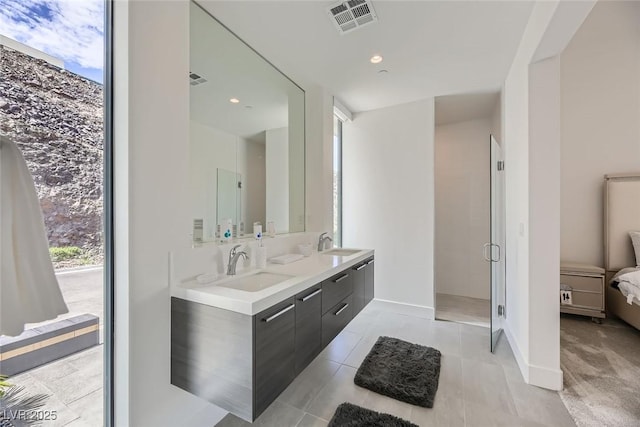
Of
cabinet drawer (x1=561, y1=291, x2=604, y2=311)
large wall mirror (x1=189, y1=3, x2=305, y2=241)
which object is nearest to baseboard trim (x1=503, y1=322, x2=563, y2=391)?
cabinet drawer (x1=561, y1=291, x2=604, y2=311)

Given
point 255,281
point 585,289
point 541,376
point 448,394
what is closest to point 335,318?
point 255,281

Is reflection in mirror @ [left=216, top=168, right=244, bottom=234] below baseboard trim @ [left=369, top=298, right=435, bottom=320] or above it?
above

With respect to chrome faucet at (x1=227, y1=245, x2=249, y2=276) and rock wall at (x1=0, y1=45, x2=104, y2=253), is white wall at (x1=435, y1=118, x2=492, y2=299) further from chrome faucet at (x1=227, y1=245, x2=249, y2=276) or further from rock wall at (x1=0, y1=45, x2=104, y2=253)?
rock wall at (x1=0, y1=45, x2=104, y2=253)

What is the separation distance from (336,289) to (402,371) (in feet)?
2.99

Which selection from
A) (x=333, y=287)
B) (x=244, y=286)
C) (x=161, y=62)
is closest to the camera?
(x=161, y=62)

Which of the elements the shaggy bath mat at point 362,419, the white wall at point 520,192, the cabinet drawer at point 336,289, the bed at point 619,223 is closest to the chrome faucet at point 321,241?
the cabinet drawer at point 336,289

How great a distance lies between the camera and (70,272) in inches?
48.0

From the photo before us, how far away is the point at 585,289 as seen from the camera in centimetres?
322

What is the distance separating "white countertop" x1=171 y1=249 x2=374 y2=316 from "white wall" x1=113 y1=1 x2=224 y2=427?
173mm

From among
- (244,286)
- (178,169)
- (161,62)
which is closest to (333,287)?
(244,286)

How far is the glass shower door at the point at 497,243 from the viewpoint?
2596 millimetres

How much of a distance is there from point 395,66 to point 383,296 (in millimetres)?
2839

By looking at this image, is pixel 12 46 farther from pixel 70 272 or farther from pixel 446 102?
pixel 446 102

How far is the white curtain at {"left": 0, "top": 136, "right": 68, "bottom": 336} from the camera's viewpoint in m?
1.01
